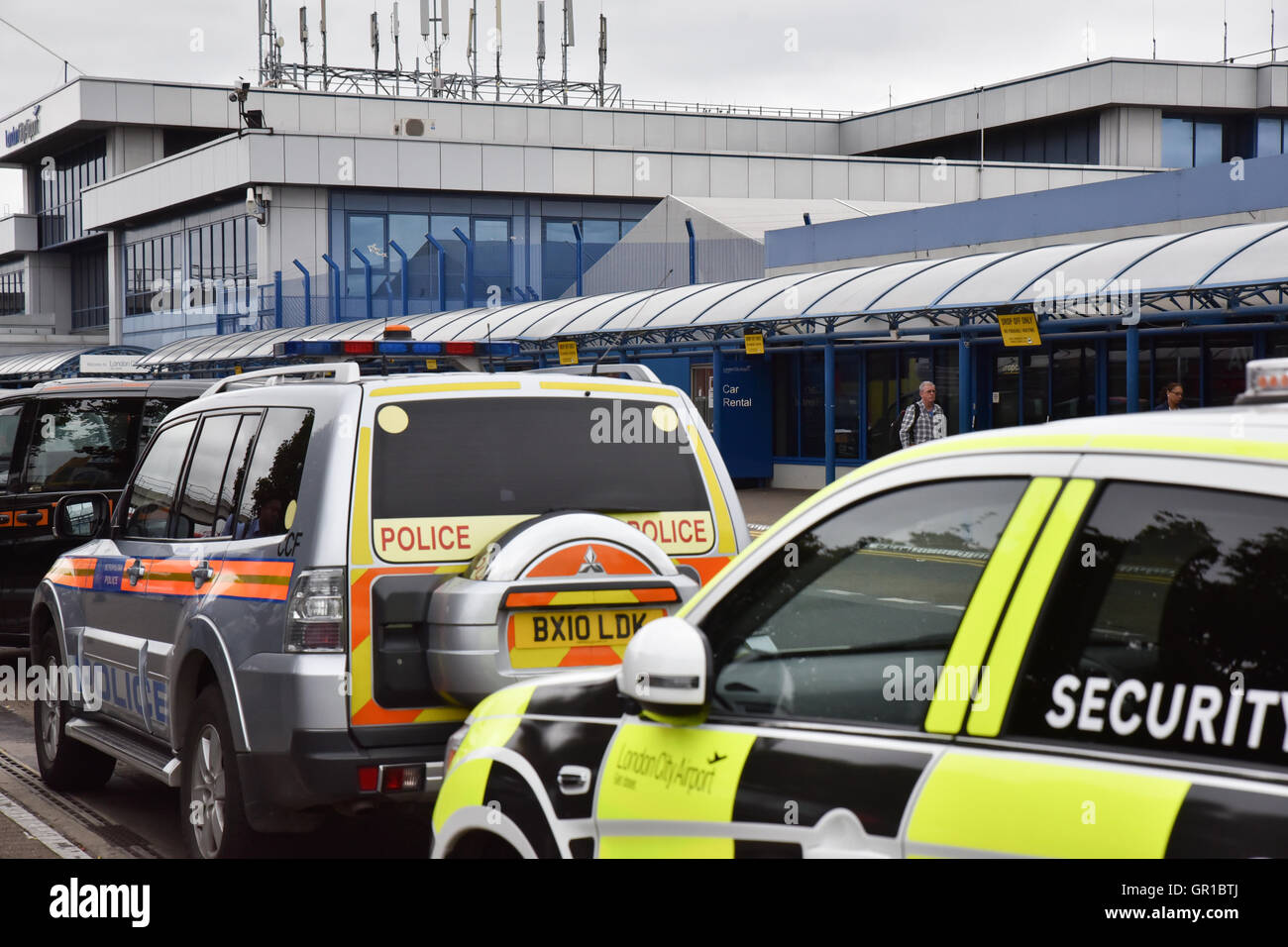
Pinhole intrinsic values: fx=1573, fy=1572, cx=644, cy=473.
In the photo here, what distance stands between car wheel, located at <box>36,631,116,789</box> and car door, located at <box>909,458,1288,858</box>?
19.4 ft

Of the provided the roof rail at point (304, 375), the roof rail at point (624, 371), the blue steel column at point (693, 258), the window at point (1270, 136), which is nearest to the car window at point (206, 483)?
the roof rail at point (304, 375)

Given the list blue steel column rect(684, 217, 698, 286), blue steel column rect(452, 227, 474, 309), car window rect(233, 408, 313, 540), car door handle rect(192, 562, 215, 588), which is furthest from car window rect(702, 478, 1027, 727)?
blue steel column rect(452, 227, 474, 309)

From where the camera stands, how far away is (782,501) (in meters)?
26.8

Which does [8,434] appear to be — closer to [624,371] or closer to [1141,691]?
[624,371]

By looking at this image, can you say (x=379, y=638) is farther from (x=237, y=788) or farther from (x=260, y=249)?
(x=260, y=249)

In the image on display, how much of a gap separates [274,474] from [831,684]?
10.4 feet

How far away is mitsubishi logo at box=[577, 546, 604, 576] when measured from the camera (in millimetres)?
5266

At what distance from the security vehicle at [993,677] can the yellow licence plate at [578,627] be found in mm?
1797

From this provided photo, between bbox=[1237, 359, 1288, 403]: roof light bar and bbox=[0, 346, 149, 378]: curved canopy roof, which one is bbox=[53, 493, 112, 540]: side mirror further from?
bbox=[0, 346, 149, 378]: curved canopy roof

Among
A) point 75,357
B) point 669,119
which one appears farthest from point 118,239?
point 669,119

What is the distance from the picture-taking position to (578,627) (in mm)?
5230

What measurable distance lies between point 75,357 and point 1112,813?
166 feet

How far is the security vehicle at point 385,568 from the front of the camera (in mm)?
5117

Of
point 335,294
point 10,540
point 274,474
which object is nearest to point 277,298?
point 335,294
